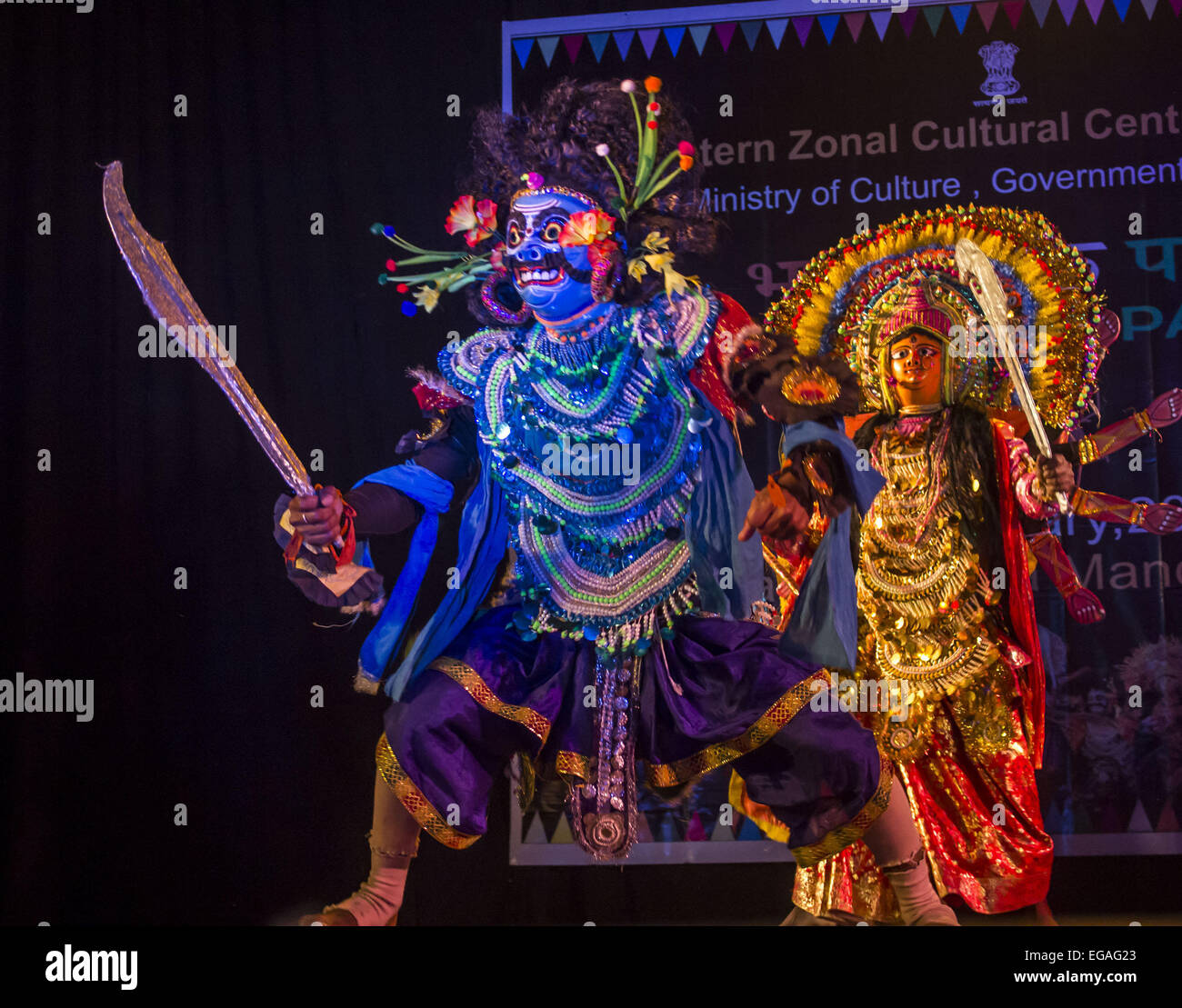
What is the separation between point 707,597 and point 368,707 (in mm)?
1113

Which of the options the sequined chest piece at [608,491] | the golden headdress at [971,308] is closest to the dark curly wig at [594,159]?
the sequined chest piece at [608,491]

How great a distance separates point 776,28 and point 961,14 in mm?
526

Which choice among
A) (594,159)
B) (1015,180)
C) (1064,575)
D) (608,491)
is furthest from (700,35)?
(1064,575)

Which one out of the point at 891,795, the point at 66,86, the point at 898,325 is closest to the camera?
the point at 891,795

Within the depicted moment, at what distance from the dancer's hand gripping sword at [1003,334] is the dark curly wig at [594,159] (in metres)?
0.72

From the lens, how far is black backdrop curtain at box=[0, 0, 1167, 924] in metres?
3.48

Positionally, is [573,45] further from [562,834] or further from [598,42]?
[562,834]

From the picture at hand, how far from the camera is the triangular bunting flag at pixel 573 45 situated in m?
3.47

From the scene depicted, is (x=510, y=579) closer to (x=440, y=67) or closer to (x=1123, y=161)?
(x=440, y=67)

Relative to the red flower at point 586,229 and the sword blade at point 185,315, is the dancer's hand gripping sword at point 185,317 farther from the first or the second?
the red flower at point 586,229

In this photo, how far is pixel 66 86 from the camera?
3707mm

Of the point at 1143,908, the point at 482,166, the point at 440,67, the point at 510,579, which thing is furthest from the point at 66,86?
the point at 1143,908

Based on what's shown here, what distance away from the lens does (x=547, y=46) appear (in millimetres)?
3492

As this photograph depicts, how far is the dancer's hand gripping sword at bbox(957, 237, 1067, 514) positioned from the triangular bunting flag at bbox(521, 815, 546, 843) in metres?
1.68
